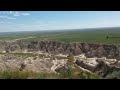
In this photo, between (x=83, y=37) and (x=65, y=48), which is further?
(x=83, y=37)

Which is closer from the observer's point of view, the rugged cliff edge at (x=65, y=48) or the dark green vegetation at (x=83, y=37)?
the rugged cliff edge at (x=65, y=48)

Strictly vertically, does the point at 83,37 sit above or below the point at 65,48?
above

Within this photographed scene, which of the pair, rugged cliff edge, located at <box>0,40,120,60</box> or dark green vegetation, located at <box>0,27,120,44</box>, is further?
dark green vegetation, located at <box>0,27,120,44</box>
